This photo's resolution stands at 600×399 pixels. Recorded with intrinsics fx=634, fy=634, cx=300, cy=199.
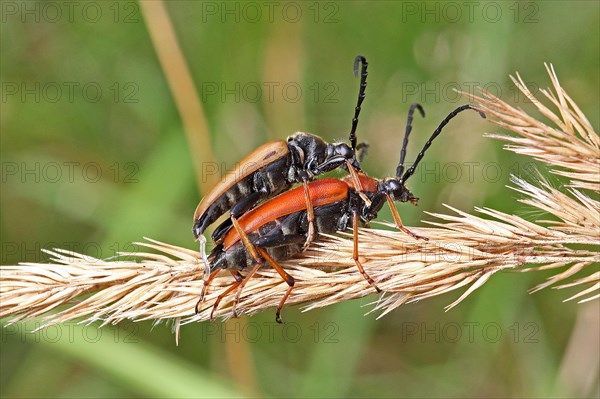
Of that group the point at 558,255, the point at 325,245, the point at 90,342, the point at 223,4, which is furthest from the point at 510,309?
the point at 223,4

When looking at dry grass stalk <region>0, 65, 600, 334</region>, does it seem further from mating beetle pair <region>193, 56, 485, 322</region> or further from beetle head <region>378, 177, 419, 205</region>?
beetle head <region>378, 177, 419, 205</region>

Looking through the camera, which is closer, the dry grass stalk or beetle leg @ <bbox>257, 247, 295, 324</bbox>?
the dry grass stalk

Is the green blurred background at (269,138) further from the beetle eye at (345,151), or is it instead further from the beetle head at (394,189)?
the beetle head at (394,189)

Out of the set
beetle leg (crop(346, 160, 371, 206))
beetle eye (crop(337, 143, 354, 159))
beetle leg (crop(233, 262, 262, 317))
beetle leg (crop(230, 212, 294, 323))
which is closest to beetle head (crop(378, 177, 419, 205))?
beetle leg (crop(346, 160, 371, 206))

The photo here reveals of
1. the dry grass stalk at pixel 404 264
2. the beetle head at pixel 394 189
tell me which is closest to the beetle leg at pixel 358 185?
the beetle head at pixel 394 189

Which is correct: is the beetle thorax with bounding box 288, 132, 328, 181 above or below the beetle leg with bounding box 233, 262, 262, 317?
above

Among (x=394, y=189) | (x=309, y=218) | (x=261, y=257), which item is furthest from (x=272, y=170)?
(x=261, y=257)

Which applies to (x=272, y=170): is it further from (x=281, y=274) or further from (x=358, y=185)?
(x=281, y=274)
